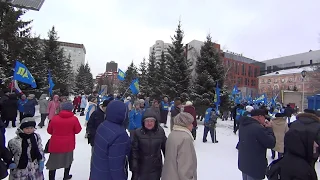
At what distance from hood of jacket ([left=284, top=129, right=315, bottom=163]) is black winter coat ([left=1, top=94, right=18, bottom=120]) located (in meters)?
12.0

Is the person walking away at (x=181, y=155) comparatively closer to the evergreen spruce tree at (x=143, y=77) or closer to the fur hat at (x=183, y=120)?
the fur hat at (x=183, y=120)

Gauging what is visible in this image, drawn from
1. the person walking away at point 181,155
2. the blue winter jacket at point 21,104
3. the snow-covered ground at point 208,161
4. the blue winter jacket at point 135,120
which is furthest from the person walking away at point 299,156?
the blue winter jacket at point 21,104

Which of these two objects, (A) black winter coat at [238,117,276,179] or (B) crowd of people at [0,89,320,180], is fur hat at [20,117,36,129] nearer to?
(B) crowd of people at [0,89,320,180]

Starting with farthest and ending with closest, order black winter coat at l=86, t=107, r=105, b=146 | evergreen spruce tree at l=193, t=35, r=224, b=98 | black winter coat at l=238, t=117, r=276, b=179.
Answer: evergreen spruce tree at l=193, t=35, r=224, b=98, black winter coat at l=86, t=107, r=105, b=146, black winter coat at l=238, t=117, r=276, b=179

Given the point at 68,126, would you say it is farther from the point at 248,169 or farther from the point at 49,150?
the point at 248,169

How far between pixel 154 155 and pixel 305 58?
110 meters

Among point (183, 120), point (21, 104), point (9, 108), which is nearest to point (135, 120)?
point (183, 120)

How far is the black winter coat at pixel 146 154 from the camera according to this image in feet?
11.1

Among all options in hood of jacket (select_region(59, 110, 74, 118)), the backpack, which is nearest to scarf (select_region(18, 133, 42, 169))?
hood of jacket (select_region(59, 110, 74, 118))

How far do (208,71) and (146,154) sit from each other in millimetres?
15985

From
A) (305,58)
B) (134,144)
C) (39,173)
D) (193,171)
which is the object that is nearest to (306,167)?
(193,171)

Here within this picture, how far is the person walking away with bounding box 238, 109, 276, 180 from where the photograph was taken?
3.79 metres

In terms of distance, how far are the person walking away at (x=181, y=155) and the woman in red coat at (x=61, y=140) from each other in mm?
2495

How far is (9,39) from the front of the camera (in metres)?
17.3
